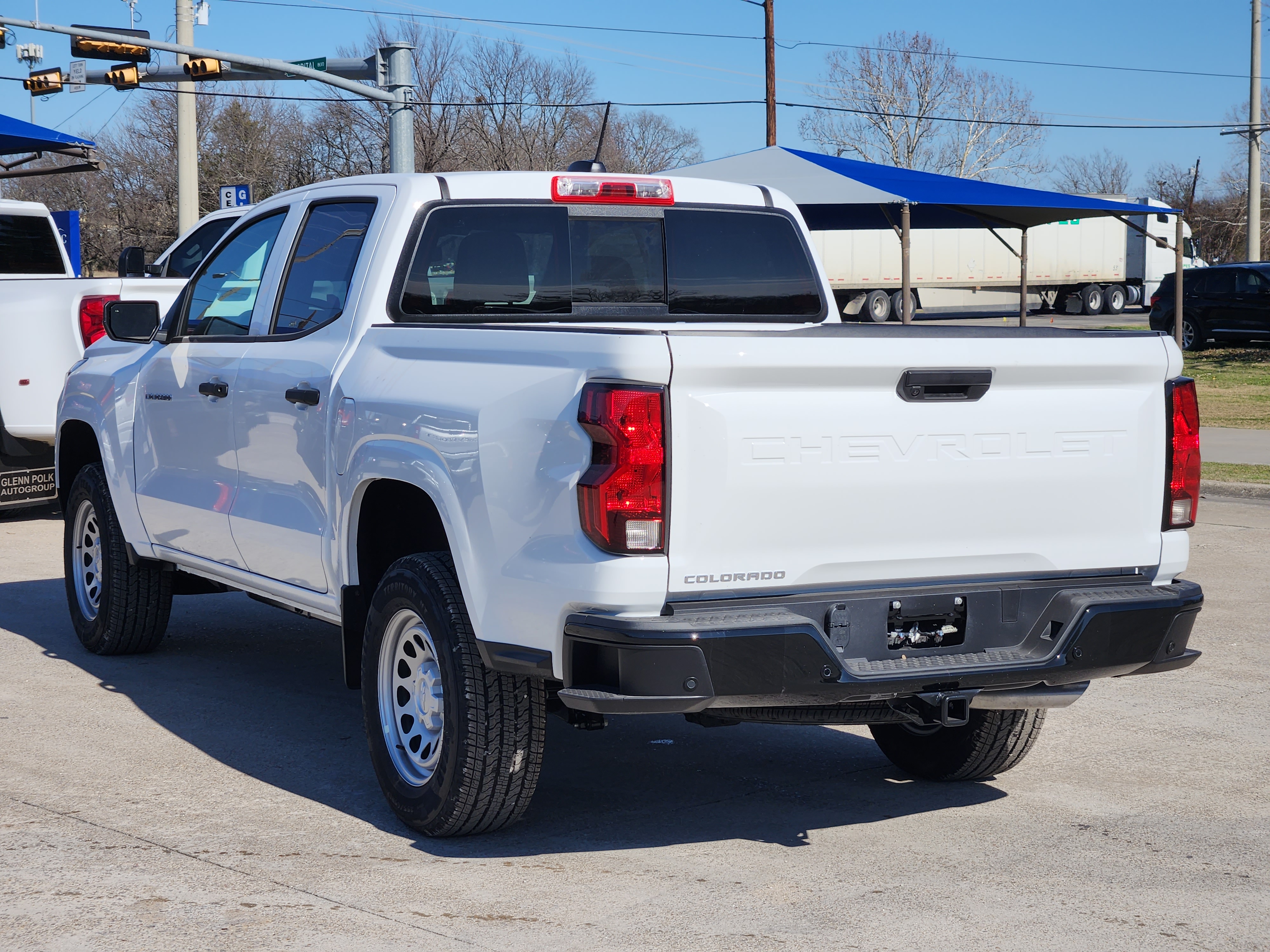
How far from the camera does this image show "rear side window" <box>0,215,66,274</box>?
13.7m

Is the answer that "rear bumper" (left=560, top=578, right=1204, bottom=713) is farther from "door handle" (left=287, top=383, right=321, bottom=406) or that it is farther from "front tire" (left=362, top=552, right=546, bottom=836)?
"door handle" (left=287, top=383, right=321, bottom=406)

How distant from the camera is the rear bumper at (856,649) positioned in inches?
147

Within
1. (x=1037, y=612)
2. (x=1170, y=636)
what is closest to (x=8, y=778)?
(x=1037, y=612)

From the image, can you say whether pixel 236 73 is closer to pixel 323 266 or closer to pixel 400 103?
pixel 400 103

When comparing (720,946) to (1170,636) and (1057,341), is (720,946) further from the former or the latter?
(1057,341)

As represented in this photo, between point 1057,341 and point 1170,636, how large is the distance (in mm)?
936

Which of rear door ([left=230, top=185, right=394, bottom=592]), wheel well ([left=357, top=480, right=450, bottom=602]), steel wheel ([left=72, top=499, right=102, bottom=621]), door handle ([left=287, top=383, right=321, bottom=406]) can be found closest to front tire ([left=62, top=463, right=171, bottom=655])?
steel wheel ([left=72, top=499, right=102, bottom=621])

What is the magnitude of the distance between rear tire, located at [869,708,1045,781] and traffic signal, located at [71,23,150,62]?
21.4 metres

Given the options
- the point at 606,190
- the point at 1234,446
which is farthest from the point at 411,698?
the point at 1234,446

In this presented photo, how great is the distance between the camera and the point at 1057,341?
419 cm

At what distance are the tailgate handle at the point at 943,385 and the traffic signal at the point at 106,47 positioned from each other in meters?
22.1

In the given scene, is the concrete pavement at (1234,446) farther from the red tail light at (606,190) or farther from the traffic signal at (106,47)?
the traffic signal at (106,47)

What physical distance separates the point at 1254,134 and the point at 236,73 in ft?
79.0

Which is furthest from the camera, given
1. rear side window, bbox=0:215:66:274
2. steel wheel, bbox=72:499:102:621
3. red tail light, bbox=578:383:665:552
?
rear side window, bbox=0:215:66:274
